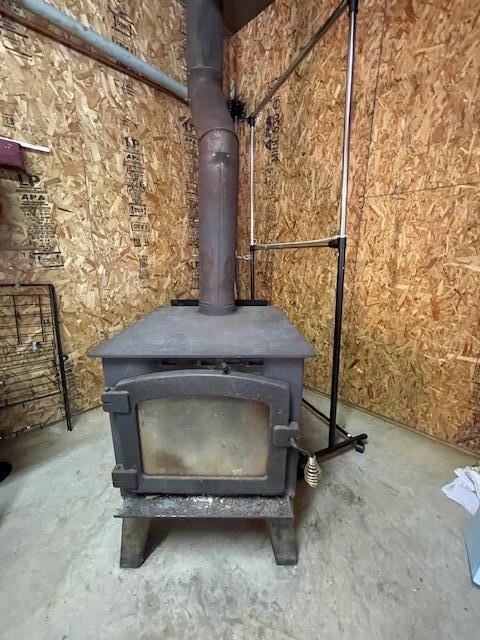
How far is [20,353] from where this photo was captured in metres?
1.62

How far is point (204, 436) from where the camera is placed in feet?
2.95

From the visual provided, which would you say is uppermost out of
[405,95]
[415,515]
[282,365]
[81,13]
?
[81,13]

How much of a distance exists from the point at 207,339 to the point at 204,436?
302mm

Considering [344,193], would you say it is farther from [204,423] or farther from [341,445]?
[341,445]

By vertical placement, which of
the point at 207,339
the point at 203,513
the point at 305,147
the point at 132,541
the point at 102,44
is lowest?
the point at 132,541

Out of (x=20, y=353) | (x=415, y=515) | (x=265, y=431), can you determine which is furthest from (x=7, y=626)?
(x=415, y=515)

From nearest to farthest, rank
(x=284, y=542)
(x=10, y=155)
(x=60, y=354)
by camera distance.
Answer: (x=284, y=542) < (x=10, y=155) < (x=60, y=354)

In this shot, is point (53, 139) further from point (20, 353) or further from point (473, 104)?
point (473, 104)

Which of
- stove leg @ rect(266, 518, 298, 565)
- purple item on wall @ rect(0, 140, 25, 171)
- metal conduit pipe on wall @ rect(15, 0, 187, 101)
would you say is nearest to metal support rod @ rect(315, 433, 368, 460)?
stove leg @ rect(266, 518, 298, 565)

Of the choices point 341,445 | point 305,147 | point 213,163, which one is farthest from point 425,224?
point 341,445

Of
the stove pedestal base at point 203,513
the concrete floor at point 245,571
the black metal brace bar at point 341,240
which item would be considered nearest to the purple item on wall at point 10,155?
the black metal brace bar at point 341,240

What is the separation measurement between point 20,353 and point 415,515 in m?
2.09

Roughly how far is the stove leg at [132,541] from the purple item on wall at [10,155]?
165 centimetres

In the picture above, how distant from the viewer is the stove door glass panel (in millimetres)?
869
